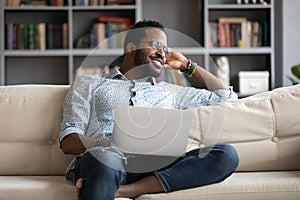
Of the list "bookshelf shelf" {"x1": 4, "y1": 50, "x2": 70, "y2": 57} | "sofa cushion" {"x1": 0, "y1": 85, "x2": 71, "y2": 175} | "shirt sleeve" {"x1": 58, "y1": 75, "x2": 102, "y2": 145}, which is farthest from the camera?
"bookshelf shelf" {"x1": 4, "y1": 50, "x2": 70, "y2": 57}

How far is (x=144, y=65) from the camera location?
2584mm

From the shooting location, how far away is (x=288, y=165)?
8.67ft

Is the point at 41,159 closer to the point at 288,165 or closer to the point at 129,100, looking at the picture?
the point at 129,100

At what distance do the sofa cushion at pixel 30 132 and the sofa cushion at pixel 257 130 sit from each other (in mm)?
601

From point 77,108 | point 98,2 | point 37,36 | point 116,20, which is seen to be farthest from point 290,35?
point 77,108

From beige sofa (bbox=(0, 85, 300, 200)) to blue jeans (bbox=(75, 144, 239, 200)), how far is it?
0.22 meters

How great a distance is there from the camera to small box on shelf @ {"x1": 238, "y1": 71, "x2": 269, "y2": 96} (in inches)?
201

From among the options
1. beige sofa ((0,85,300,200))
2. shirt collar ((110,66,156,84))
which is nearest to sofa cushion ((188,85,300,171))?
beige sofa ((0,85,300,200))

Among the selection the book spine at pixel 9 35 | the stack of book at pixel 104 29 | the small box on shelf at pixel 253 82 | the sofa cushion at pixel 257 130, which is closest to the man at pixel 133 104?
the sofa cushion at pixel 257 130

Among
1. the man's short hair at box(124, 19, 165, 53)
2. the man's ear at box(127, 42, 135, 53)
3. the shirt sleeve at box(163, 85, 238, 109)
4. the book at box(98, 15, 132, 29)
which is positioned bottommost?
the shirt sleeve at box(163, 85, 238, 109)

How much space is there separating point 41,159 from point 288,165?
1080 mm

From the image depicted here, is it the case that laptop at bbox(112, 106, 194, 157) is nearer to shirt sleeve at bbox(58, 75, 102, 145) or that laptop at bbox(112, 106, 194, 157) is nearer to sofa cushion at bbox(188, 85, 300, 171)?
shirt sleeve at bbox(58, 75, 102, 145)

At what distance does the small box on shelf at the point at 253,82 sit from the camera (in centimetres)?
512

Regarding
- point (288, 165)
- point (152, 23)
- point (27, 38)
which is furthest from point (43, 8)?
point (288, 165)
